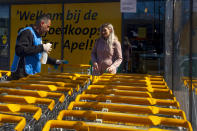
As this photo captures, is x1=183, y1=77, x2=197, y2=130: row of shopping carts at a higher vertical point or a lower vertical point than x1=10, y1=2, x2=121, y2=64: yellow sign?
lower

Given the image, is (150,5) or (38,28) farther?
(150,5)

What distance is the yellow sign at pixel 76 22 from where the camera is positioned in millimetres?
7160

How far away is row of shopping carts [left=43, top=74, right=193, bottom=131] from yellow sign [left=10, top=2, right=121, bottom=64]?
4804 mm

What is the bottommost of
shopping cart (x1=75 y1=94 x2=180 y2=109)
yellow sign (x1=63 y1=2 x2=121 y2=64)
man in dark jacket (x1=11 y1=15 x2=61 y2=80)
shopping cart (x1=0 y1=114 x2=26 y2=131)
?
shopping cart (x1=0 y1=114 x2=26 y2=131)

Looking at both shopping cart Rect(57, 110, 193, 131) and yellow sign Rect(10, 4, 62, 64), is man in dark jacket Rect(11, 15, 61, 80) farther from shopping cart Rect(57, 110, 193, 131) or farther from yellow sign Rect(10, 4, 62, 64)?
yellow sign Rect(10, 4, 62, 64)

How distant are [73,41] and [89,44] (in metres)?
0.54

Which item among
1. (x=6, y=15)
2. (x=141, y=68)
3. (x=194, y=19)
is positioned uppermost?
(x=6, y=15)

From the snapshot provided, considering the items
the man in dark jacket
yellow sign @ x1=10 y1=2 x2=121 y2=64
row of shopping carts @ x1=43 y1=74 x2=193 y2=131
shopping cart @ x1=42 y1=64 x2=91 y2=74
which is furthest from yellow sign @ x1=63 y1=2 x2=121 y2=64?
row of shopping carts @ x1=43 y1=74 x2=193 y2=131

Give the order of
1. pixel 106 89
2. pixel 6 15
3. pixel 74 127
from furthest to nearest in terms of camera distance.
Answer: pixel 6 15, pixel 106 89, pixel 74 127

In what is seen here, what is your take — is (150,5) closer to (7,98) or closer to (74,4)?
(74,4)

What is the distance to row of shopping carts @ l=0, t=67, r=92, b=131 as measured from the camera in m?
1.42

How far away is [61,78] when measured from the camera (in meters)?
2.54

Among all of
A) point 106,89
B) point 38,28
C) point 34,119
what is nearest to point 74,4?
point 38,28

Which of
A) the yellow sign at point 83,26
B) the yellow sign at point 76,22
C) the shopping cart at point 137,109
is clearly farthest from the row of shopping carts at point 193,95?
the yellow sign at point 83,26
